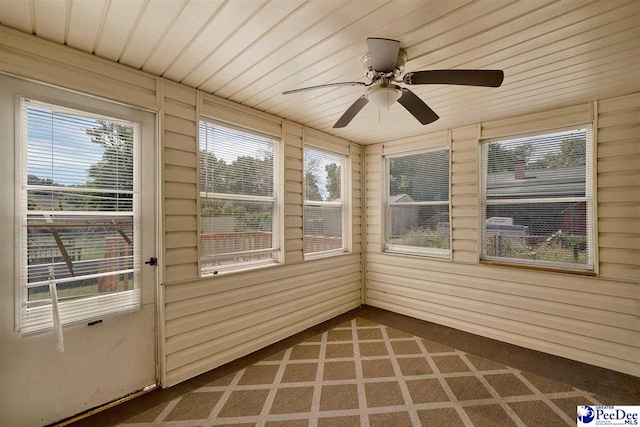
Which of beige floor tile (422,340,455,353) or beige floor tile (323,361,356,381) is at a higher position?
beige floor tile (422,340,455,353)

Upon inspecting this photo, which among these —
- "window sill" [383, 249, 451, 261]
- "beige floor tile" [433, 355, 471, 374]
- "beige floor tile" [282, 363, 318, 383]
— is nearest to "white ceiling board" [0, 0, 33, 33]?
"beige floor tile" [282, 363, 318, 383]

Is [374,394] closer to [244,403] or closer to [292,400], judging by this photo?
[292,400]

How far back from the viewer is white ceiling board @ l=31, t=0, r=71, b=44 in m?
1.50

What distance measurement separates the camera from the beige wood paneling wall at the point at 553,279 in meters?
2.57

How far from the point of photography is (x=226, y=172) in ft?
9.21

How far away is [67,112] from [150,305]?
62.5 inches

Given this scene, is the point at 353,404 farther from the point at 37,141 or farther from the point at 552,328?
the point at 37,141

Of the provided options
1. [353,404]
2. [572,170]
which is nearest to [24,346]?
[353,404]

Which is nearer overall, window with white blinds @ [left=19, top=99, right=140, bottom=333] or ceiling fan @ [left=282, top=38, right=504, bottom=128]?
A: ceiling fan @ [left=282, top=38, right=504, bottom=128]

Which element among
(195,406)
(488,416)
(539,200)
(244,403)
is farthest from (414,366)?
(539,200)

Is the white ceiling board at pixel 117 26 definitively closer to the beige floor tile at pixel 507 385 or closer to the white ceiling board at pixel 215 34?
the white ceiling board at pixel 215 34

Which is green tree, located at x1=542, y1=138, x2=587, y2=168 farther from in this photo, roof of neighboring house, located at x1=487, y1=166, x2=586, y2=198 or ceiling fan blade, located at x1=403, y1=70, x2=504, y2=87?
ceiling fan blade, located at x1=403, y1=70, x2=504, y2=87

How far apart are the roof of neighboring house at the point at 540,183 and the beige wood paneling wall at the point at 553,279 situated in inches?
6.7

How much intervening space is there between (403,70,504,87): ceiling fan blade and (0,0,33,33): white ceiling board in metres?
2.22
